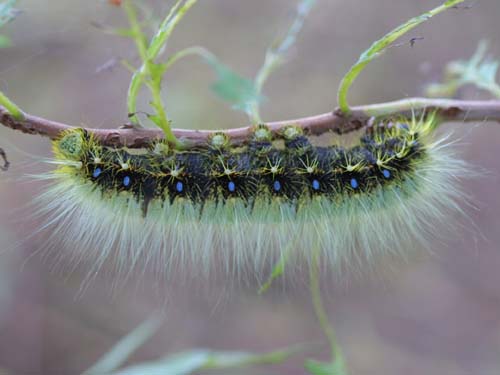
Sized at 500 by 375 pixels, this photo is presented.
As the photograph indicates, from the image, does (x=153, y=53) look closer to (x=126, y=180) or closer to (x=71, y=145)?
(x=71, y=145)

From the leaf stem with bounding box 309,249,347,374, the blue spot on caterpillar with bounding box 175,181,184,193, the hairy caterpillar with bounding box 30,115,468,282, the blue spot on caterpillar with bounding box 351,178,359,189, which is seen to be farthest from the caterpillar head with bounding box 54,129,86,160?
the blue spot on caterpillar with bounding box 351,178,359,189

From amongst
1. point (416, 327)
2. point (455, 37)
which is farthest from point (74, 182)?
point (455, 37)

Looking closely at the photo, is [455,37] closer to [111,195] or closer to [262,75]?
[262,75]

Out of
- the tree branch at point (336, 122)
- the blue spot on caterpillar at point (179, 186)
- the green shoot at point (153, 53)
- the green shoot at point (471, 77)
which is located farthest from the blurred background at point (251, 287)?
the green shoot at point (153, 53)

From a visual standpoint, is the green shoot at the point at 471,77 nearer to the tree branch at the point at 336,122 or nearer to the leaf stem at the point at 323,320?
the tree branch at the point at 336,122

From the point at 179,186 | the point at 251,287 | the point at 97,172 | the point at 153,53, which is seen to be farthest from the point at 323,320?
the point at 251,287

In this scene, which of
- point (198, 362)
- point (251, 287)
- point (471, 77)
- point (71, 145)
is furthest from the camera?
point (251, 287)

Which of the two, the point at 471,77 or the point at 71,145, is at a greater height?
the point at 471,77
